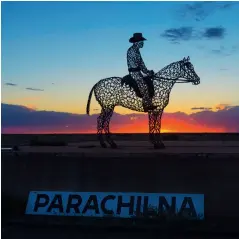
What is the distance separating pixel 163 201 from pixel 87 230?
1.82m

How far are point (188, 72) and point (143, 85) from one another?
1.60 meters

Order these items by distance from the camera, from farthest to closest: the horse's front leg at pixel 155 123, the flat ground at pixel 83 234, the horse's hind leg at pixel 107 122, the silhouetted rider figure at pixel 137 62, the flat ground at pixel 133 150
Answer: the horse's hind leg at pixel 107 122 → the horse's front leg at pixel 155 123 → the flat ground at pixel 133 150 → the silhouetted rider figure at pixel 137 62 → the flat ground at pixel 83 234

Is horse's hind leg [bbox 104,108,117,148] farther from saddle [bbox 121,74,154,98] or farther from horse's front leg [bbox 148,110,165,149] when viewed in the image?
horse's front leg [bbox 148,110,165,149]

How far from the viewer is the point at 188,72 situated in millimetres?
16375

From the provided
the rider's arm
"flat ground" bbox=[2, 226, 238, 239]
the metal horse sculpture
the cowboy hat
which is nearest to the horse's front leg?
the metal horse sculpture

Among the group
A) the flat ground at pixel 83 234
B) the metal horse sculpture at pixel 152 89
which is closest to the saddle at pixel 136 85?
the metal horse sculpture at pixel 152 89

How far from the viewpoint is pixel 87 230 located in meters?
9.42

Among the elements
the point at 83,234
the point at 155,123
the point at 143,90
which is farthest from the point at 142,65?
the point at 83,234

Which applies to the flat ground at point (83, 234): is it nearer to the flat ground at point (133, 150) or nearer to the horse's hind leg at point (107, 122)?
the flat ground at point (133, 150)

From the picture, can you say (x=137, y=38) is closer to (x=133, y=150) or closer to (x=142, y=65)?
(x=142, y=65)

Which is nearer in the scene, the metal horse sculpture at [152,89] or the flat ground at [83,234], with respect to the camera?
the flat ground at [83,234]

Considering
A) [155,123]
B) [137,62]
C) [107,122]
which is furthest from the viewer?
[107,122]

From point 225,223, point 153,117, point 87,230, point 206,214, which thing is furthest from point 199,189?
point 153,117

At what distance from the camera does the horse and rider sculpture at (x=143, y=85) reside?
640 inches
